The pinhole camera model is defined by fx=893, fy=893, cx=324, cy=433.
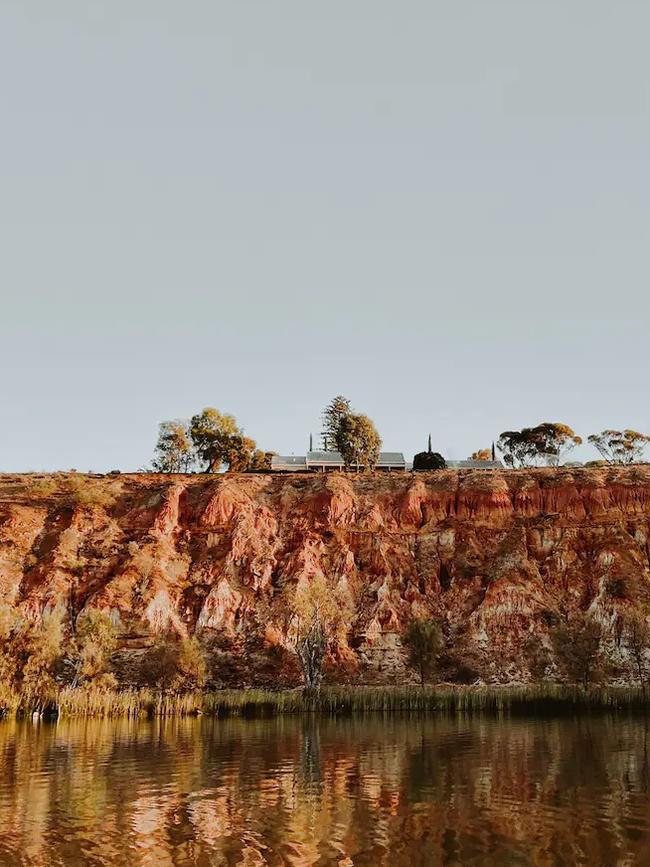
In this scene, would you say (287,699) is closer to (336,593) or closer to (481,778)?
(336,593)

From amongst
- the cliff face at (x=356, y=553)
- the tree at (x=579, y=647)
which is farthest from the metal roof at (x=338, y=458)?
the tree at (x=579, y=647)

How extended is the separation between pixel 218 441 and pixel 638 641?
1757 inches

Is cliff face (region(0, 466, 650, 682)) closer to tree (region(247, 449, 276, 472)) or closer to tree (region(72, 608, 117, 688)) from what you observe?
tree (region(72, 608, 117, 688))

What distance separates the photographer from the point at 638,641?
57406 millimetres

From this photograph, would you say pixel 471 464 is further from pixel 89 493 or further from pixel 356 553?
pixel 89 493

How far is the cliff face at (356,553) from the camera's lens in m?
60.4

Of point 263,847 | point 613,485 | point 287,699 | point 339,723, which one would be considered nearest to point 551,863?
point 263,847

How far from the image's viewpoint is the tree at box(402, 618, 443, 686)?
55.6 meters

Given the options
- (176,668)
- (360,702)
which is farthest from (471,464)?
(360,702)

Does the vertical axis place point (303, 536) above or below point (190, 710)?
above

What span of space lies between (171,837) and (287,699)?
32.6m

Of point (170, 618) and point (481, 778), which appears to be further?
point (170, 618)

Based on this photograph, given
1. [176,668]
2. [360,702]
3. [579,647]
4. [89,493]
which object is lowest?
[360,702]

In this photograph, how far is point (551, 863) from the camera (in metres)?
14.8
